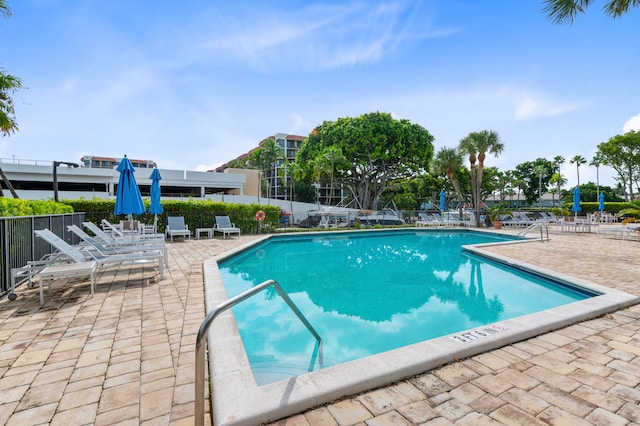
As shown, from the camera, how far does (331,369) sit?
95.3 inches

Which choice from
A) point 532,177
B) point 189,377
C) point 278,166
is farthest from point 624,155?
point 278,166

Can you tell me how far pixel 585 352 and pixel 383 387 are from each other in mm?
2017

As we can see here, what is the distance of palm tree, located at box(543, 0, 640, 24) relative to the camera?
29.9 feet

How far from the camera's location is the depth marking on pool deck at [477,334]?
116 inches

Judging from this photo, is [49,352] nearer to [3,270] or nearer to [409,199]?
[3,270]

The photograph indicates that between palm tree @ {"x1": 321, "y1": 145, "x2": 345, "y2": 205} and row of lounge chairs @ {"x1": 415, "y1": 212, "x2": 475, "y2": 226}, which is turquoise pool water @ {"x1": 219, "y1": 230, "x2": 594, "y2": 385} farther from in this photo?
palm tree @ {"x1": 321, "y1": 145, "x2": 345, "y2": 205}

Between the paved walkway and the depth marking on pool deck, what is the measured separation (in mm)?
194

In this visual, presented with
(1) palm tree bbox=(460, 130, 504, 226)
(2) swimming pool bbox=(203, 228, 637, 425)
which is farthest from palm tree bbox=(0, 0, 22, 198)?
(1) palm tree bbox=(460, 130, 504, 226)

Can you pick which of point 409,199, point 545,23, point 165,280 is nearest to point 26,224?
point 165,280

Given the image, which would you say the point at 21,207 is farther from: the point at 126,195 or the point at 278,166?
the point at 278,166

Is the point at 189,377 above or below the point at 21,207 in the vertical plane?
below

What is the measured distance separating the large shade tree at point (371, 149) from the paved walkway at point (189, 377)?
90.6 feet

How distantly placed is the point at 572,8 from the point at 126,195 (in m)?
13.8

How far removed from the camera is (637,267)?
6.87 m
